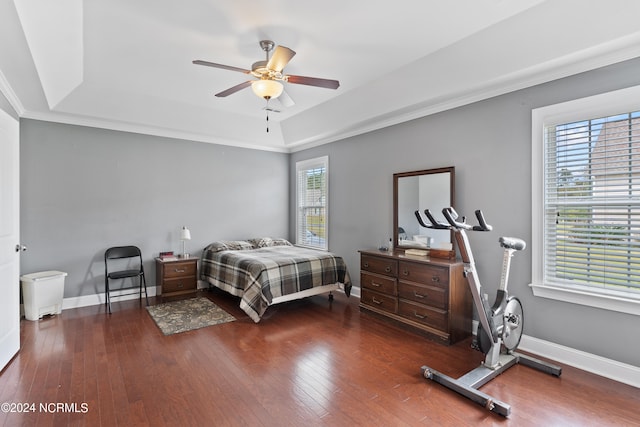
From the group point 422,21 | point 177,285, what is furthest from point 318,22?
point 177,285

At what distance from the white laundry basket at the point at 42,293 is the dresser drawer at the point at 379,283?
3796 millimetres

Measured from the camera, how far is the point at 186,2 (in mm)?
2395

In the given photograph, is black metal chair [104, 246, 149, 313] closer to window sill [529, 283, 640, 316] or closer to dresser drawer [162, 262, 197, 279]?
dresser drawer [162, 262, 197, 279]

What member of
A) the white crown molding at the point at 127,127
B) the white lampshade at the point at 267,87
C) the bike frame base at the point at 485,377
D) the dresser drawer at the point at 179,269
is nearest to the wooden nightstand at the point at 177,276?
the dresser drawer at the point at 179,269

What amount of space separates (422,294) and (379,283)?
0.63 meters

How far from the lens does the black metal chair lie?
444 cm

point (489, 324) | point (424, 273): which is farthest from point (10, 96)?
point (489, 324)

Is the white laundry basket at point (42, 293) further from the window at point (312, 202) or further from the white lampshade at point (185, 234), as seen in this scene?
the window at point (312, 202)

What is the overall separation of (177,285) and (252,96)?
295cm

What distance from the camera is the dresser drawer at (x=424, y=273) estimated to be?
3.25m

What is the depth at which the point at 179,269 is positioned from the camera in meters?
4.87

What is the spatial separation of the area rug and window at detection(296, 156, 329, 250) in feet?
7.06

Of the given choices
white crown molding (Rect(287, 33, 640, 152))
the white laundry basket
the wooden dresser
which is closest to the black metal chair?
the white laundry basket

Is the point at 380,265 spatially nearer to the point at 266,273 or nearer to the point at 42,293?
the point at 266,273
